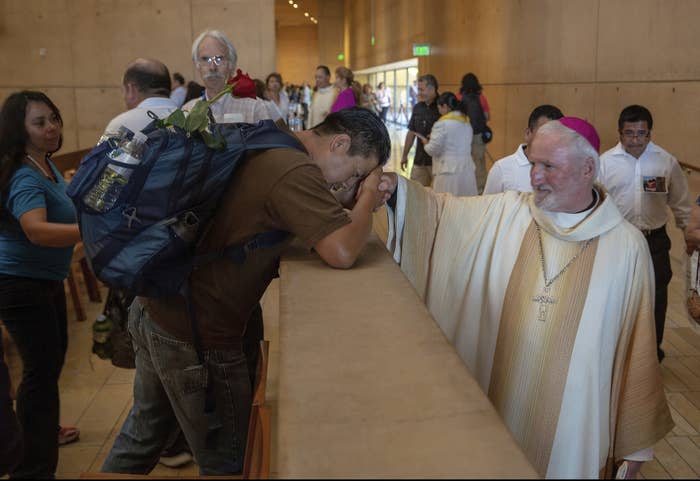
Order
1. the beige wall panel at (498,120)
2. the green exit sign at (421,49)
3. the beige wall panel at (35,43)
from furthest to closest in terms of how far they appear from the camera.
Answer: the green exit sign at (421,49) → the beige wall panel at (498,120) → the beige wall panel at (35,43)

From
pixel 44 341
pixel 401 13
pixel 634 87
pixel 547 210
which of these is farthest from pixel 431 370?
pixel 401 13

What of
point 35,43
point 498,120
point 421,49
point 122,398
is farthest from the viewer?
point 421,49

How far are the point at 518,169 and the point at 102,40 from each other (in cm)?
829

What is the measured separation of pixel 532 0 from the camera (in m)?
11.6

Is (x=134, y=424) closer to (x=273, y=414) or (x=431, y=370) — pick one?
(x=273, y=414)

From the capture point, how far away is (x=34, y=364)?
11.0 feet

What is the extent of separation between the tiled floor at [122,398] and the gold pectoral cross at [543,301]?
0.98 meters

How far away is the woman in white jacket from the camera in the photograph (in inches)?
299

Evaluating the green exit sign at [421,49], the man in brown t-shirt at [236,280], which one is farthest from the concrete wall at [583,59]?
the man in brown t-shirt at [236,280]

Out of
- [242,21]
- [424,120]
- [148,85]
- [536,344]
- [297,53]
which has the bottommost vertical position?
[536,344]

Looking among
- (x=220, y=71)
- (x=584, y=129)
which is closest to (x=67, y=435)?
(x=220, y=71)

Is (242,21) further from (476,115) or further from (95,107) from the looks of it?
(476,115)

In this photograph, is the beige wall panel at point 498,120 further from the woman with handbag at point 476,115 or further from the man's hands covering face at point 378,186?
the man's hands covering face at point 378,186

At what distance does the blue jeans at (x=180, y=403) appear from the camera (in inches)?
93.4
